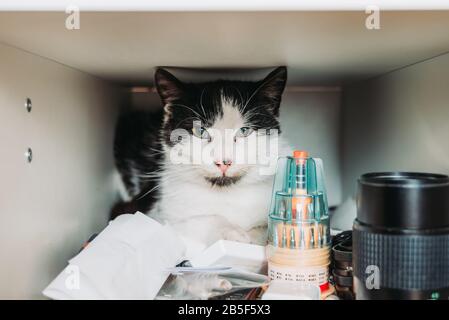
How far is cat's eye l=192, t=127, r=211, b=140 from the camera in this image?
1.12 m

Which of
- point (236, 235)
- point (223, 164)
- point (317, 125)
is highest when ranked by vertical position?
point (317, 125)

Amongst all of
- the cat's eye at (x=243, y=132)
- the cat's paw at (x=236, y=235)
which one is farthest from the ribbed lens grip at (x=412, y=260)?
the cat's eye at (x=243, y=132)

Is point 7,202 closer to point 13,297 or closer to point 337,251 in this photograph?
point 13,297

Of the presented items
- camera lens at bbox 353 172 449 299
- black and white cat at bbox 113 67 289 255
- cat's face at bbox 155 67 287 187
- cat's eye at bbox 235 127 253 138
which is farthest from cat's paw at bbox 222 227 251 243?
camera lens at bbox 353 172 449 299

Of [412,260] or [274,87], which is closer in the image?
[412,260]

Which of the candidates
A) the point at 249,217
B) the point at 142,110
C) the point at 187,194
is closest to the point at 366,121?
the point at 249,217

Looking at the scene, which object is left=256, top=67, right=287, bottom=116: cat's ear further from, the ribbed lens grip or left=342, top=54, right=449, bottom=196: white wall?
the ribbed lens grip

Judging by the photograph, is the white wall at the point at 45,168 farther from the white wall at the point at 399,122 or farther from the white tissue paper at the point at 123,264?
the white wall at the point at 399,122

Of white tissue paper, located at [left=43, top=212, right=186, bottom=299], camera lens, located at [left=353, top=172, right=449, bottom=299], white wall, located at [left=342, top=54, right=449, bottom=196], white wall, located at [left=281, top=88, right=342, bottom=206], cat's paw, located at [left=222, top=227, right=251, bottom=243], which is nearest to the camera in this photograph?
camera lens, located at [left=353, top=172, right=449, bottom=299]

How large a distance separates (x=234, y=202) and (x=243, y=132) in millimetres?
183

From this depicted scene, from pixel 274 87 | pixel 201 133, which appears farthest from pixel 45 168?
pixel 274 87

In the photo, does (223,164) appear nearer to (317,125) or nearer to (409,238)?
(317,125)

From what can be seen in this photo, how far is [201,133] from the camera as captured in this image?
1122mm

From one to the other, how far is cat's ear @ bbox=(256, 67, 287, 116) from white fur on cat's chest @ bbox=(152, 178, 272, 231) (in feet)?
0.67
